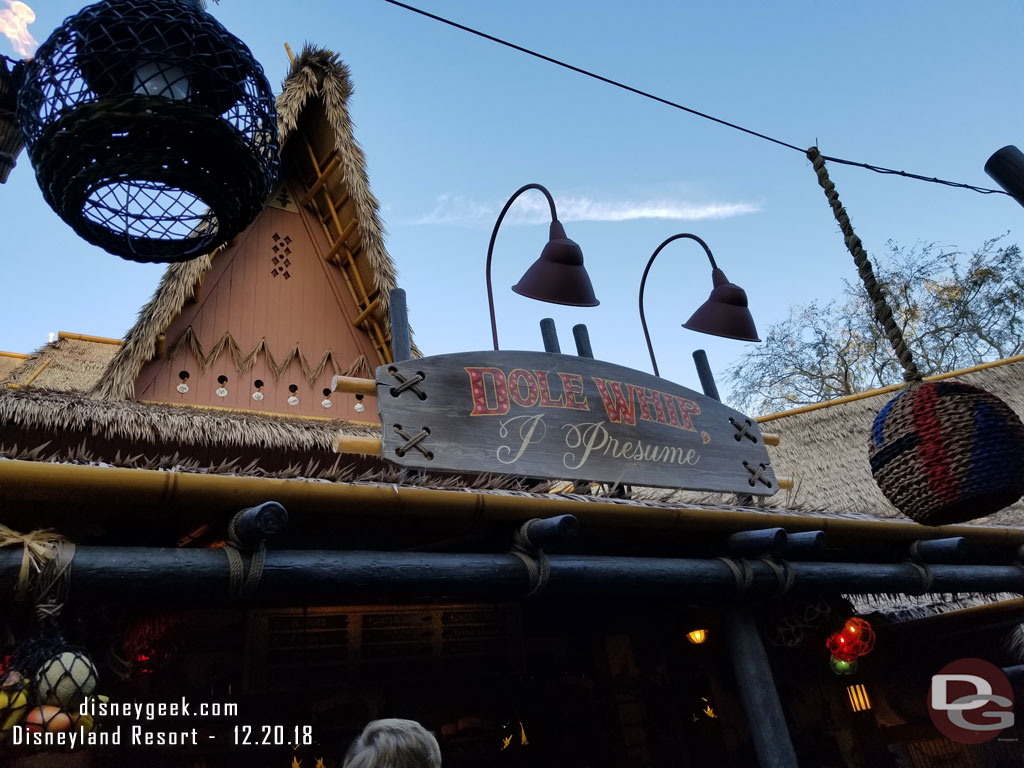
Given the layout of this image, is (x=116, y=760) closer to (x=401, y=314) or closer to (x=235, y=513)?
(x=235, y=513)

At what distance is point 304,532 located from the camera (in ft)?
12.3

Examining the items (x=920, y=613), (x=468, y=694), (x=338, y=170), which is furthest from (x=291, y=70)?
(x=920, y=613)

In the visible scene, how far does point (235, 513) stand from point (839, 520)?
3.61 metres

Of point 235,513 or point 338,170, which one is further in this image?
point 338,170

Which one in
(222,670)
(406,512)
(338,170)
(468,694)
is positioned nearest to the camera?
(406,512)

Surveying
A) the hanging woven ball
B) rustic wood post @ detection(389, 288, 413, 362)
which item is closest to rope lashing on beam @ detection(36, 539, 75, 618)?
the hanging woven ball

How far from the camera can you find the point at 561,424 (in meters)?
4.64

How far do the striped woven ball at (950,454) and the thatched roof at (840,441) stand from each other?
6.76 meters

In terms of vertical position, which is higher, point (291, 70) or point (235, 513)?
point (291, 70)

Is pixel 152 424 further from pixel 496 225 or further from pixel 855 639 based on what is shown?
pixel 855 639

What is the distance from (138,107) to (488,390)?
8.77 feet

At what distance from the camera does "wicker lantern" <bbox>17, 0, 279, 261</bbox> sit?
6.73 ft

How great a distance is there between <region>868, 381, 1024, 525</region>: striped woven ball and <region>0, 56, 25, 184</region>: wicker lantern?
3364 mm

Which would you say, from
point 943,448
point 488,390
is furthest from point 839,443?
point 943,448
